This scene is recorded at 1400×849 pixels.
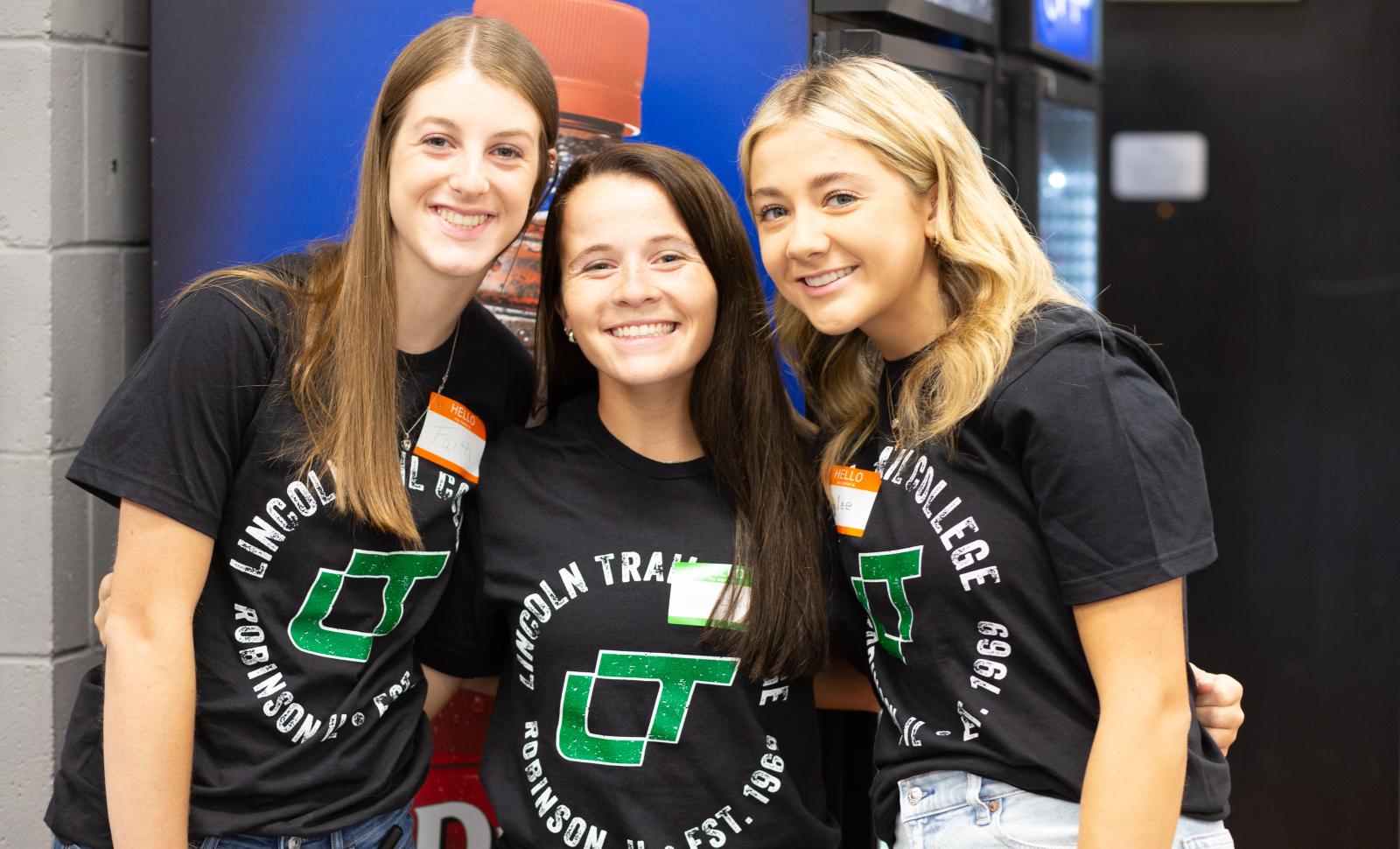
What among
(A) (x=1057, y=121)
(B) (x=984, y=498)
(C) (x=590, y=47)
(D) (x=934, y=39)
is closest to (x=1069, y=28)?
(A) (x=1057, y=121)

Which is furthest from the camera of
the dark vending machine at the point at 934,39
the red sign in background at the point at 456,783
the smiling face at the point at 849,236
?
the red sign in background at the point at 456,783

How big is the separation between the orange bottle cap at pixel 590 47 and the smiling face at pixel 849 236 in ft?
1.43

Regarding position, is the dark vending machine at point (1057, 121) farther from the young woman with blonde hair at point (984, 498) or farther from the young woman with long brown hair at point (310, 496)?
the young woman with long brown hair at point (310, 496)

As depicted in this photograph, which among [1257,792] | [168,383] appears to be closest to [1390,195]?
[1257,792]

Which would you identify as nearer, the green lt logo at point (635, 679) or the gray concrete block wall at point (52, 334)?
the green lt logo at point (635, 679)

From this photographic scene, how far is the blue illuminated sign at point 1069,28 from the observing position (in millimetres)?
3041

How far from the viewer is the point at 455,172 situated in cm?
184

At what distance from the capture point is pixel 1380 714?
392cm

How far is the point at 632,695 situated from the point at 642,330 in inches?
18.7

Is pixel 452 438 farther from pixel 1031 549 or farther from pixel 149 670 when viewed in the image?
pixel 1031 549

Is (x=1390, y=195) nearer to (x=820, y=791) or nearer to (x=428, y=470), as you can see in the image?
(x=820, y=791)

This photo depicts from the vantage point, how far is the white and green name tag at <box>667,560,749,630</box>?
1.87 meters

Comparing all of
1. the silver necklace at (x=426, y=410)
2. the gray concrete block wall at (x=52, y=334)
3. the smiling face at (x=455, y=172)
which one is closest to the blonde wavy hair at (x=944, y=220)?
the smiling face at (x=455, y=172)

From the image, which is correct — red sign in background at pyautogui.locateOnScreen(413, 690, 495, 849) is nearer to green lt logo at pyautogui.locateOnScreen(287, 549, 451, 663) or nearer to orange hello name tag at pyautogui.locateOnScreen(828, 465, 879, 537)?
green lt logo at pyautogui.locateOnScreen(287, 549, 451, 663)
